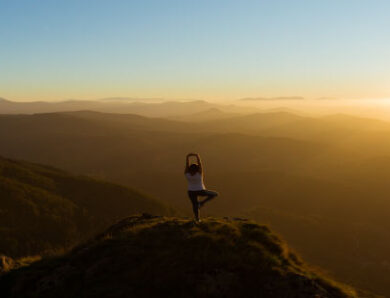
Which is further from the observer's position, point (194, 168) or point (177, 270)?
point (194, 168)

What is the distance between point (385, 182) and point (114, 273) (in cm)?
21469

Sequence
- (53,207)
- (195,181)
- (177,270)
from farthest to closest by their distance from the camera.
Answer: (53,207)
(195,181)
(177,270)

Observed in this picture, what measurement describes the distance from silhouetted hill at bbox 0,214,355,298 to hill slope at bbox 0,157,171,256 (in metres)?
63.7

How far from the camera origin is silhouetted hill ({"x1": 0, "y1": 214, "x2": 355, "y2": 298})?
979 cm

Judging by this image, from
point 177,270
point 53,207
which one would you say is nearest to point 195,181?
point 177,270

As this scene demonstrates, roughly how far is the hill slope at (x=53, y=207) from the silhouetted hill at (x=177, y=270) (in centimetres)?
6369

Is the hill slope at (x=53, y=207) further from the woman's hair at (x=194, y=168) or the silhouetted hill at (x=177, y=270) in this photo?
the woman's hair at (x=194, y=168)

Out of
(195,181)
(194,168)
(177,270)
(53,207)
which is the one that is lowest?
(53,207)

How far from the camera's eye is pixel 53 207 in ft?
300

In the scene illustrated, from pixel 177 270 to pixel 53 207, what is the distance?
89.2 meters

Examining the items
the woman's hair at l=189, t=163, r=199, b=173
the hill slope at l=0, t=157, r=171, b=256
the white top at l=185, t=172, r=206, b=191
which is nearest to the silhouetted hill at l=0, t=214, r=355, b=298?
the white top at l=185, t=172, r=206, b=191

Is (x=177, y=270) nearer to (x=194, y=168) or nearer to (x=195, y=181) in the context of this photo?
(x=195, y=181)

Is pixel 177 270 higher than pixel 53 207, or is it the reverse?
pixel 177 270

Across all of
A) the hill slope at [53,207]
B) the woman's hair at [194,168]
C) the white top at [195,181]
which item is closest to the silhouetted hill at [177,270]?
the white top at [195,181]
